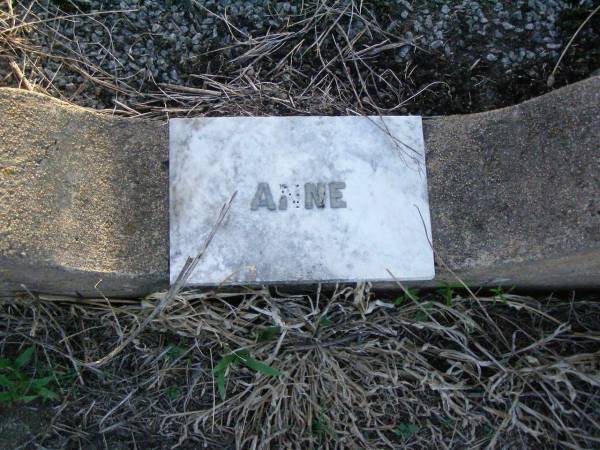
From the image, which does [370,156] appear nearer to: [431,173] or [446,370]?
[431,173]

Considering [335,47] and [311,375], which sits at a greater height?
[335,47]

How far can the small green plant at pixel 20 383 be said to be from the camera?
1.92m

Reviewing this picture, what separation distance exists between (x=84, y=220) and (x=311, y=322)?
2.57 ft

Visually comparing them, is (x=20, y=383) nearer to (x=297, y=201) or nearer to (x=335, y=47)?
(x=297, y=201)

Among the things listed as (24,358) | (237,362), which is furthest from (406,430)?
(24,358)

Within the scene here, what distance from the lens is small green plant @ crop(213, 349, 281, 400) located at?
1919mm

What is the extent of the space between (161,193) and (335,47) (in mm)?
865

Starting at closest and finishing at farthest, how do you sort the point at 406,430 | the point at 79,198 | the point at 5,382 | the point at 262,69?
the point at 79,198 < the point at 5,382 < the point at 406,430 < the point at 262,69

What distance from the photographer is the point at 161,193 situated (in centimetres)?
185

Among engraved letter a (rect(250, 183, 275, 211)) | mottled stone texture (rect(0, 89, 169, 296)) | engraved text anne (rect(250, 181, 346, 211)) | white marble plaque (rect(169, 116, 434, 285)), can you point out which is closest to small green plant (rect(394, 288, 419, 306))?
white marble plaque (rect(169, 116, 434, 285))

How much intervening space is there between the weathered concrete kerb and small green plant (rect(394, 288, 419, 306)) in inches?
4.7

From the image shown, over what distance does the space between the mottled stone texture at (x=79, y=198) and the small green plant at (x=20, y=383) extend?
239mm

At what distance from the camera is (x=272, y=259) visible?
5.97ft

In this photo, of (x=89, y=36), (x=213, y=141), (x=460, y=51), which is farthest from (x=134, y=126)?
(x=460, y=51)
